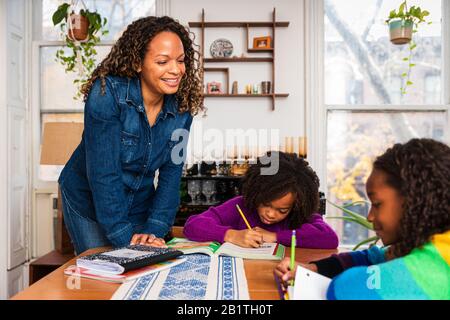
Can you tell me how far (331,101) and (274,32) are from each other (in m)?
0.74

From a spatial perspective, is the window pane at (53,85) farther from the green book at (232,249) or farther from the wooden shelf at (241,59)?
the green book at (232,249)

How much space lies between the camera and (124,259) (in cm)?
119

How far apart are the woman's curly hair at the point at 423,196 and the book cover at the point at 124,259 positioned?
1.90ft

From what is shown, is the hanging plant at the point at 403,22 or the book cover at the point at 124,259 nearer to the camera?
the book cover at the point at 124,259

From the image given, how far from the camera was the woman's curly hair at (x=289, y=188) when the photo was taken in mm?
1822

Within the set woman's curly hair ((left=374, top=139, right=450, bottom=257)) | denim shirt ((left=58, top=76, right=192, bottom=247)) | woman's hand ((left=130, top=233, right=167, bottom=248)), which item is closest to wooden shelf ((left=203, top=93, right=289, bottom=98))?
denim shirt ((left=58, top=76, right=192, bottom=247))

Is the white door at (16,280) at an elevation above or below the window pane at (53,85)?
below

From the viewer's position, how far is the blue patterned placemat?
1.00 metres

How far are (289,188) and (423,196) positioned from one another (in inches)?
36.0

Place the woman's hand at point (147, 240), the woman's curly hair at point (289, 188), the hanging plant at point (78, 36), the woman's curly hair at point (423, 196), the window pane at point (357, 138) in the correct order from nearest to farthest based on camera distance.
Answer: the woman's curly hair at point (423, 196) → the woman's hand at point (147, 240) → the woman's curly hair at point (289, 188) → the hanging plant at point (78, 36) → the window pane at point (357, 138)

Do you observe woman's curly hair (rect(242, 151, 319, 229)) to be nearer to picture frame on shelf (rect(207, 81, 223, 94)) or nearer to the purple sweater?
the purple sweater

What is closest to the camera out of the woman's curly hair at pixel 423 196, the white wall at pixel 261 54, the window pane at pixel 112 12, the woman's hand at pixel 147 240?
the woman's curly hair at pixel 423 196

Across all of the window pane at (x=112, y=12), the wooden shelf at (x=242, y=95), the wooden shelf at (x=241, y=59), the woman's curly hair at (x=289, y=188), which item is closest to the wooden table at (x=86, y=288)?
the woman's curly hair at (x=289, y=188)

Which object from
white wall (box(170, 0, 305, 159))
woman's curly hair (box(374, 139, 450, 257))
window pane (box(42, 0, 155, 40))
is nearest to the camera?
woman's curly hair (box(374, 139, 450, 257))
